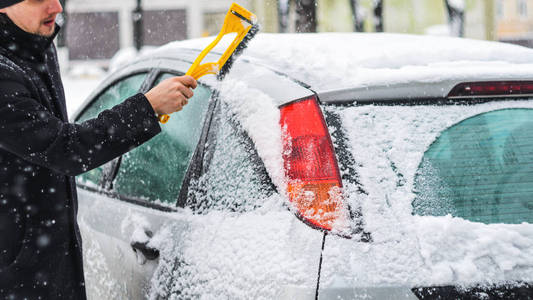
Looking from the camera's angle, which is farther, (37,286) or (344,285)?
(37,286)

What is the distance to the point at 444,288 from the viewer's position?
160cm

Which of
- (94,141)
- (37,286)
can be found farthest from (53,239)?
(94,141)

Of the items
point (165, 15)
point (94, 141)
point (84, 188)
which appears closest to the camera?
point (94, 141)

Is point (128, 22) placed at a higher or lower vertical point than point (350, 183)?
lower

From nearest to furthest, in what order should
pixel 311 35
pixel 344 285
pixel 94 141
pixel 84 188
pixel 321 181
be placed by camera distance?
pixel 344 285, pixel 321 181, pixel 94 141, pixel 311 35, pixel 84 188

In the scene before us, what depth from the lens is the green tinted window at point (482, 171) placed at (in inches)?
71.0

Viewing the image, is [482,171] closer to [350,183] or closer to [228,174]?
[350,183]

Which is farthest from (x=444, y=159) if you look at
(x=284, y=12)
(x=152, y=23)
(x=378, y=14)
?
(x=152, y=23)

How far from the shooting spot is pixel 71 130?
1.90 m

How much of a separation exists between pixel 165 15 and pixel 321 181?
40.1 metres

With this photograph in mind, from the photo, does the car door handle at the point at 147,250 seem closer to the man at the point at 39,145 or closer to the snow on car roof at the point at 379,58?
the man at the point at 39,145

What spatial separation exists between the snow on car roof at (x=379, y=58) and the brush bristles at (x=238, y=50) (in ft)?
0.33

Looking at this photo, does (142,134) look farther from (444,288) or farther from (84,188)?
(84,188)

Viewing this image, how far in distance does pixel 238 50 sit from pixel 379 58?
0.50 metres
